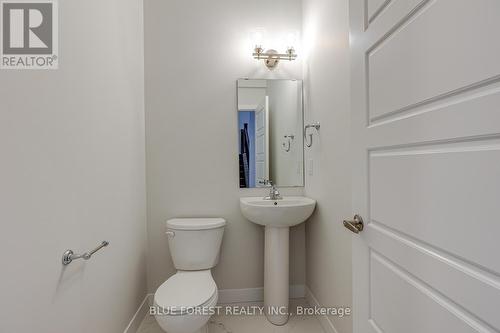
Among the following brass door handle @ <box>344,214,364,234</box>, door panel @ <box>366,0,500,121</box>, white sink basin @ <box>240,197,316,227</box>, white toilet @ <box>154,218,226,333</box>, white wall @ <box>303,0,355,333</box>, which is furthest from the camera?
white sink basin @ <box>240,197,316,227</box>

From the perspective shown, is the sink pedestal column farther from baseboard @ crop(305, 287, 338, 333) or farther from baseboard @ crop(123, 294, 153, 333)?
baseboard @ crop(123, 294, 153, 333)

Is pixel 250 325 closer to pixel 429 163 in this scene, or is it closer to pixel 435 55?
pixel 429 163

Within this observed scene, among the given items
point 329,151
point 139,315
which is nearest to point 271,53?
point 329,151

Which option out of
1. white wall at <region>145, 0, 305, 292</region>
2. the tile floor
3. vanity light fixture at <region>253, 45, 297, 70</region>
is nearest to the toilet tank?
white wall at <region>145, 0, 305, 292</region>

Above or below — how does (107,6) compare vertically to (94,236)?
above

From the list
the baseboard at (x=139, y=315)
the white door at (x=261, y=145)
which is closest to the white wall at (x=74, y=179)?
the baseboard at (x=139, y=315)

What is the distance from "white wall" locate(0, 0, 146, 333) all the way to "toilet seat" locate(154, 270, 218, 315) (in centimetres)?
29

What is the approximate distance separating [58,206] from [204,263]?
1125 mm

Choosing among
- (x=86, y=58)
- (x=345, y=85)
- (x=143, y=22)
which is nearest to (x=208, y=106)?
(x=143, y=22)

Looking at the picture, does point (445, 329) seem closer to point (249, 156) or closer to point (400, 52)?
point (400, 52)

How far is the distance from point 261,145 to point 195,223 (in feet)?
2.74

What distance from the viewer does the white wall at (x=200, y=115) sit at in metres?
1.99

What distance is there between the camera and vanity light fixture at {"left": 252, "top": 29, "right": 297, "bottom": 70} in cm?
200

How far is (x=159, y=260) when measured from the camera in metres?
2.02
